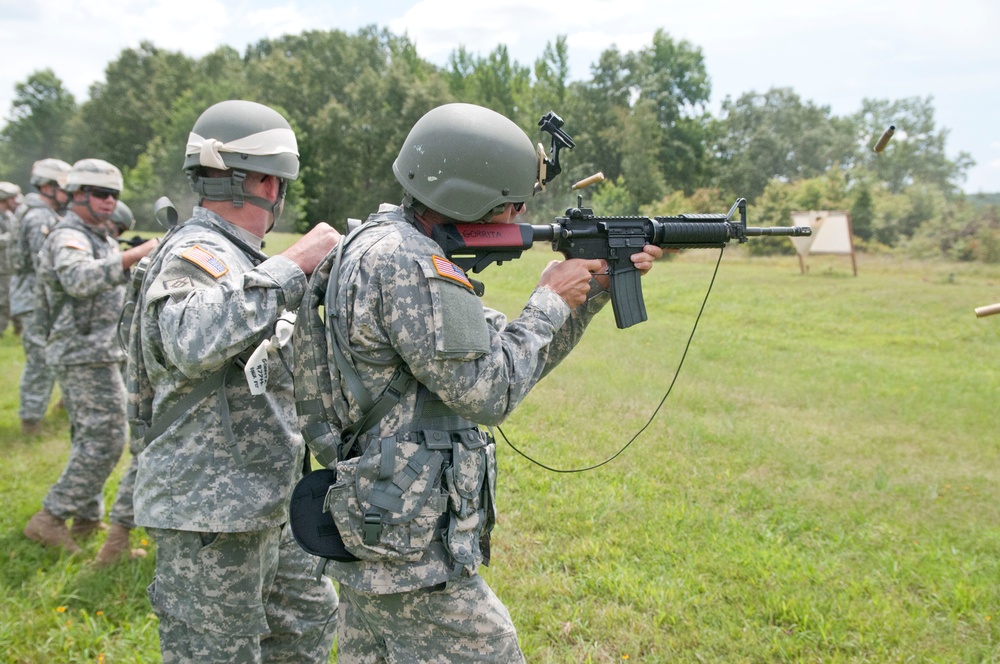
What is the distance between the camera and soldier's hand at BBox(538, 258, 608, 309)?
9.93 ft

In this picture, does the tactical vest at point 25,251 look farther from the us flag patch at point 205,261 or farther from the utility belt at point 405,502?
the utility belt at point 405,502

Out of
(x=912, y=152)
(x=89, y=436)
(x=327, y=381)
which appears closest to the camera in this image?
(x=327, y=381)

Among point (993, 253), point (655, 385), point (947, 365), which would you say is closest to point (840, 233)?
point (993, 253)

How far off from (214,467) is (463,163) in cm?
155

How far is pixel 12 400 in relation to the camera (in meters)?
9.56

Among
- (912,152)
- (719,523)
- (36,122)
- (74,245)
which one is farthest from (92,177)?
(36,122)

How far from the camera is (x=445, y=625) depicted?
103 inches

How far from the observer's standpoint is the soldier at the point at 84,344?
5.46 metres

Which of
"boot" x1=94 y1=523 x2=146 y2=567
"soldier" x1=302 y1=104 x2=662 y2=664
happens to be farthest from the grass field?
"soldier" x1=302 y1=104 x2=662 y2=664

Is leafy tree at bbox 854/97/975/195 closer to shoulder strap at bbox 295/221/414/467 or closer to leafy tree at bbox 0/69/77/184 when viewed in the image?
shoulder strap at bbox 295/221/414/467

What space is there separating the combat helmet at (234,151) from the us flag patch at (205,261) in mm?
407

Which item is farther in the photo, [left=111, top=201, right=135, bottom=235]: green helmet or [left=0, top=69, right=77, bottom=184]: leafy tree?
[left=0, top=69, right=77, bottom=184]: leafy tree

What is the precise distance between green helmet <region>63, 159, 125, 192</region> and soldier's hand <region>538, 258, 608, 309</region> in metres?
4.19

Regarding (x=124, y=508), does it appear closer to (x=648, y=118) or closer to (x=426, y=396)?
(x=426, y=396)
